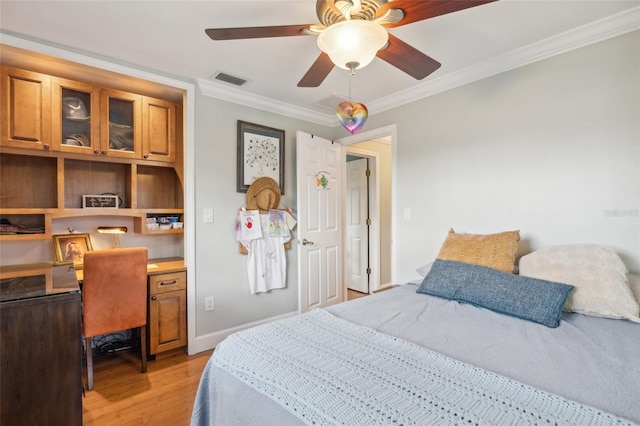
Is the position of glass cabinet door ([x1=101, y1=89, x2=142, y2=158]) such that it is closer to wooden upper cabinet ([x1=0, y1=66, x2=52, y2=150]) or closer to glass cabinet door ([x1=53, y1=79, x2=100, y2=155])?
glass cabinet door ([x1=53, y1=79, x2=100, y2=155])

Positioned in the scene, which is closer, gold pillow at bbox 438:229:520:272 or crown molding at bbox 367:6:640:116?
crown molding at bbox 367:6:640:116

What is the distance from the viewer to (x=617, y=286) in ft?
4.83

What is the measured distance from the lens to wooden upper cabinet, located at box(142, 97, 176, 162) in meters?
2.63

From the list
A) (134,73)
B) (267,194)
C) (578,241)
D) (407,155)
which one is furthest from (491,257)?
(134,73)

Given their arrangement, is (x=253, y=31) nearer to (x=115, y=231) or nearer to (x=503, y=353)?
(x=503, y=353)

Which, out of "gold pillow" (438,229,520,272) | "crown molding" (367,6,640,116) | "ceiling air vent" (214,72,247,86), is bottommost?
"gold pillow" (438,229,520,272)

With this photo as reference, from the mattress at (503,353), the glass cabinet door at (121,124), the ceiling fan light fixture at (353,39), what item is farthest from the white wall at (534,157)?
the glass cabinet door at (121,124)

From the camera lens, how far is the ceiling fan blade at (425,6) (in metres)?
1.15

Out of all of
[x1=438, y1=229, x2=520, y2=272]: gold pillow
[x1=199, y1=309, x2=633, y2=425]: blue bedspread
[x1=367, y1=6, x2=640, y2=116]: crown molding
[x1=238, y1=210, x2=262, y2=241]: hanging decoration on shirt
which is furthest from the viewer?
[x1=238, y1=210, x2=262, y2=241]: hanging decoration on shirt

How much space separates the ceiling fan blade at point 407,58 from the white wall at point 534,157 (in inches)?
36.9

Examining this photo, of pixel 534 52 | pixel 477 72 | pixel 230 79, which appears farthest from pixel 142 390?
pixel 534 52

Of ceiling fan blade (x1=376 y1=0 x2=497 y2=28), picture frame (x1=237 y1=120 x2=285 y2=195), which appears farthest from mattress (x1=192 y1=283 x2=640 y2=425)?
picture frame (x1=237 y1=120 x2=285 y2=195)

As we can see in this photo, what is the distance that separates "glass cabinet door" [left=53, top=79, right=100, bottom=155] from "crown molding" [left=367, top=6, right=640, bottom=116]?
2.59 m

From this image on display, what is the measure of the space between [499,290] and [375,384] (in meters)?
1.07
